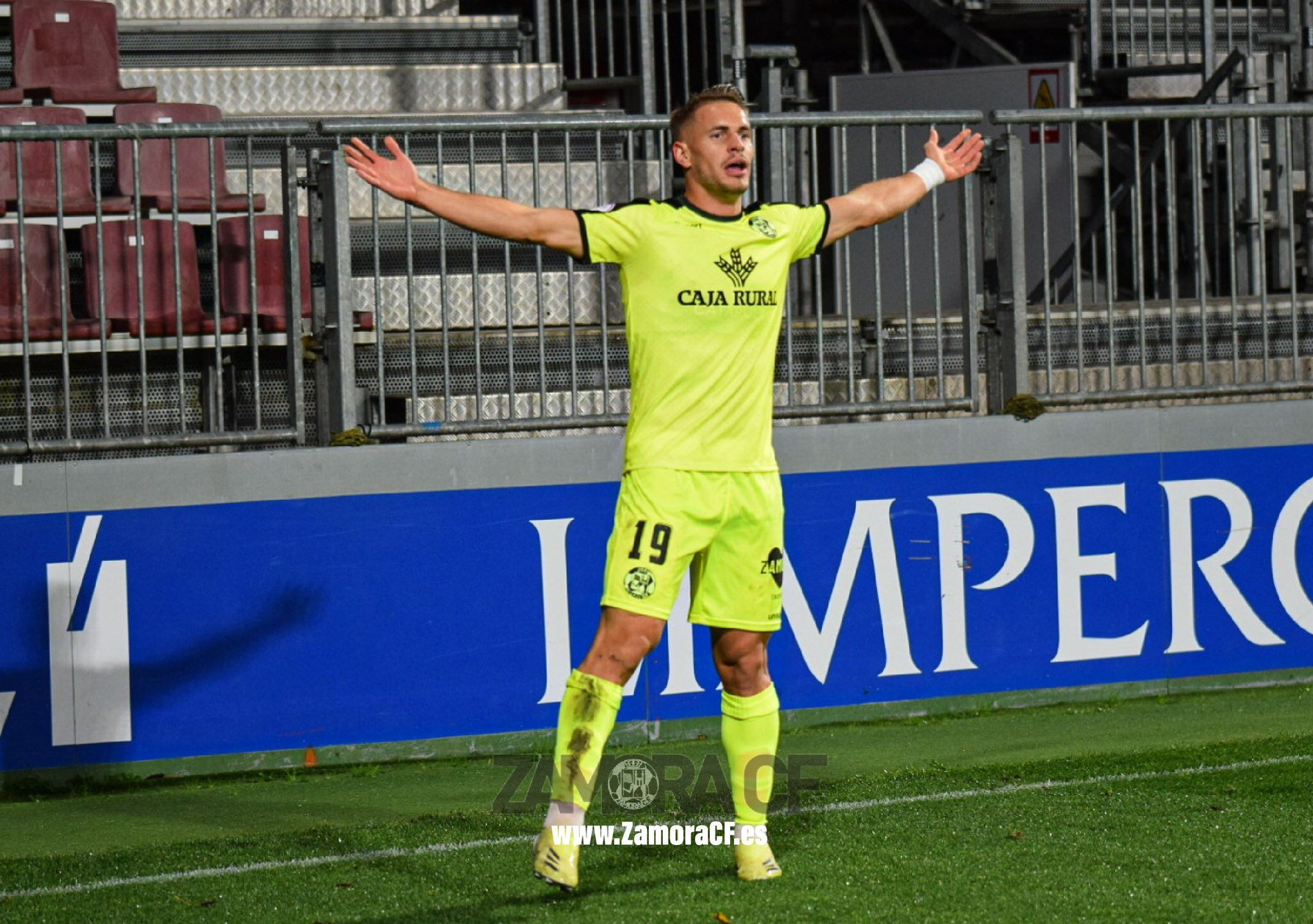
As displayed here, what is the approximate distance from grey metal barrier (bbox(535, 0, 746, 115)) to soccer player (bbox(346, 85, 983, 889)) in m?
6.35

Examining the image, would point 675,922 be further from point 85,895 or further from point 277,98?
point 277,98

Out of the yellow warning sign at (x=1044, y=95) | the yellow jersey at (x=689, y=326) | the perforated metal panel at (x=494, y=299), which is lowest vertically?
the yellow jersey at (x=689, y=326)

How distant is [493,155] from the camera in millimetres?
10523

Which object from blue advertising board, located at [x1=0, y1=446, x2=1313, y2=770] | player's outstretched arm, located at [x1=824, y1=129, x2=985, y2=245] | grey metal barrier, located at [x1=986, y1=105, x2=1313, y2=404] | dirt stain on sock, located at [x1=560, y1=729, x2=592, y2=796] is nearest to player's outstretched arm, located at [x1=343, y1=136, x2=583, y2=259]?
player's outstretched arm, located at [x1=824, y1=129, x2=985, y2=245]

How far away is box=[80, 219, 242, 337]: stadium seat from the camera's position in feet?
24.7

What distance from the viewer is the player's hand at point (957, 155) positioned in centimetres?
559

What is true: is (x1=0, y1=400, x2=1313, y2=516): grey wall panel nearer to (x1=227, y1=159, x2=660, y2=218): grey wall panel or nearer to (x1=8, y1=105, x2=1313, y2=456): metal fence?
(x1=8, y1=105, x2=1313, y2=456): metal fence

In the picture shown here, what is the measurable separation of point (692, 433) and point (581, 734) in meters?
0.83

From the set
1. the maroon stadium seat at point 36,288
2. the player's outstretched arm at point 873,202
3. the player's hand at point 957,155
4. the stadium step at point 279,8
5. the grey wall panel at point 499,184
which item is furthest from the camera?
the stadium step at point 279,8

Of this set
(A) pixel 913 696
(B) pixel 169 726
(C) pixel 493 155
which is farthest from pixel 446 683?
(C) pixel 493 155

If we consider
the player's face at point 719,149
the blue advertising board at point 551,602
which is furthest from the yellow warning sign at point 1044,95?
the player's face at point 719,149

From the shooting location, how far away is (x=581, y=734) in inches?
188

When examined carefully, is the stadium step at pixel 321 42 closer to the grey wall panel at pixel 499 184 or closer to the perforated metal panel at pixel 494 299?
the grey wall panel at pixel 499 184

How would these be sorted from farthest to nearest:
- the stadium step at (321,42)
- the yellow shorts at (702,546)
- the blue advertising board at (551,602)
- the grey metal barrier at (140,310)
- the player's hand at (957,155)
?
1. the stadium step at (321,42)
2. the grey metal barrier at (140,310)
3. the blue advertising board at (551,602)
4. the player's hand at (957,155)
5. the yellow shorts at (702,546)
